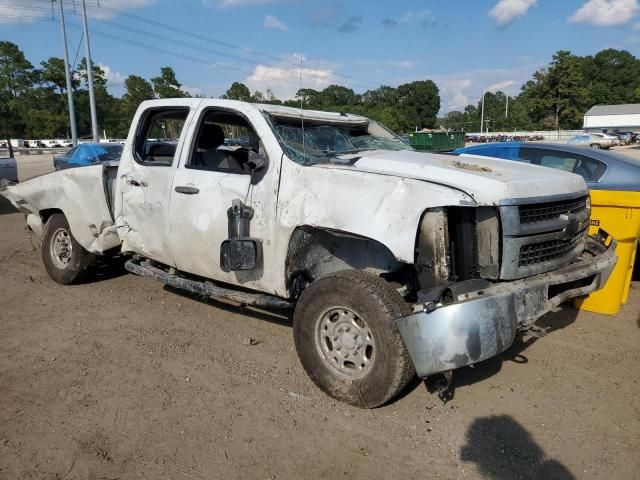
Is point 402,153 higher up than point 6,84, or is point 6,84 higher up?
point 6,84

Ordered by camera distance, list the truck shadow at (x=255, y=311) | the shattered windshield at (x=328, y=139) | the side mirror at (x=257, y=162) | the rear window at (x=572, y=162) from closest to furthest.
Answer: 1. the side mirror at (x=257, y=162)
2. the shattered windshield at (x=328, y=139)
3. the truck shadow at (x=255, y=311)
4. the rear window at (x=572, y=162)

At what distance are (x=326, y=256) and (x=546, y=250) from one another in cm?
158

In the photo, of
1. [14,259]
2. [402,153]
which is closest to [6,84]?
[14,259]

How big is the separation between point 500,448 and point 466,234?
131 centimetres

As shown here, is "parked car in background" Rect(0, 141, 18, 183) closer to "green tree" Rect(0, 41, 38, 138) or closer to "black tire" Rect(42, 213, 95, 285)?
"black tire" Rect(42, 213, 95, 285)

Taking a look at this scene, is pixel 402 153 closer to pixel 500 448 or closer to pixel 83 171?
pixel 500 448

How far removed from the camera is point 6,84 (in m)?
72.7

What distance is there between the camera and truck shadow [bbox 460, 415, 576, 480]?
2836 millimetres

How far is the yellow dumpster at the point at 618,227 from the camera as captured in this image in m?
4.91

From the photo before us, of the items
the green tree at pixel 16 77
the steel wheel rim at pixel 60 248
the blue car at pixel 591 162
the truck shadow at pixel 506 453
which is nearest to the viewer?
the truck shadow at pixel 506 453

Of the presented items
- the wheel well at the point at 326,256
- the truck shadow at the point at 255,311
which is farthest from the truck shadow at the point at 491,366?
the truck shadow at the point at 255,311

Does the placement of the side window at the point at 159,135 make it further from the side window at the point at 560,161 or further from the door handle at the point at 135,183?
the side window at the point at 560,161

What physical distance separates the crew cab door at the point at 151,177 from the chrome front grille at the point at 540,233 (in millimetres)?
2856

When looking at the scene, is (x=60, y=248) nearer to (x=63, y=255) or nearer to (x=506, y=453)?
(x=63, y=255)
